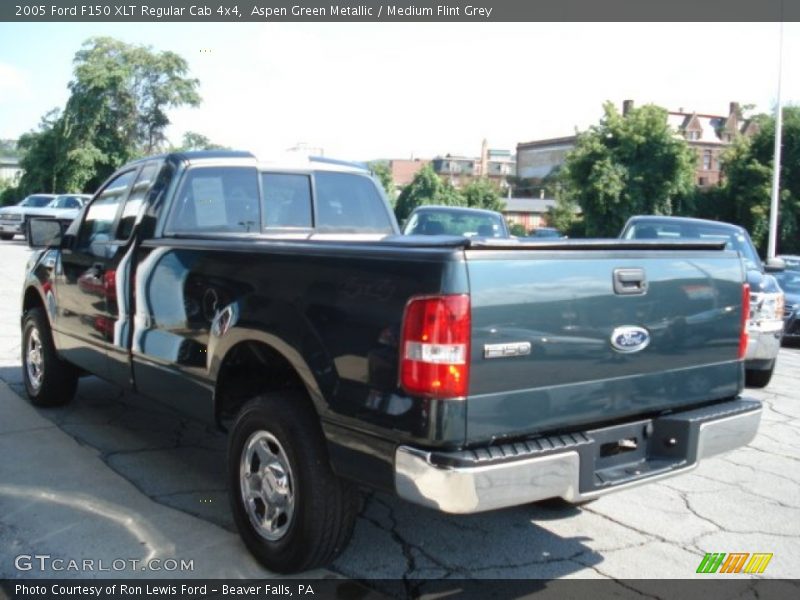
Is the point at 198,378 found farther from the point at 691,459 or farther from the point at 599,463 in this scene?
the point at 691,459

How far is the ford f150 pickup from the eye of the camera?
2.83 metres

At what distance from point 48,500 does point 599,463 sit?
295cm

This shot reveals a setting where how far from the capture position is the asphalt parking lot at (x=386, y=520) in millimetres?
3686

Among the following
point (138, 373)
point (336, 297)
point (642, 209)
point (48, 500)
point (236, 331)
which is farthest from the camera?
point (642, 209)

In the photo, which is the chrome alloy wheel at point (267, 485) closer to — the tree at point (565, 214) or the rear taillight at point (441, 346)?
the rear taillight at point (441, 346)

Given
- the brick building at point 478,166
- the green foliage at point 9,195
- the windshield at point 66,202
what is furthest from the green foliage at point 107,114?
the brick building at point 478,166

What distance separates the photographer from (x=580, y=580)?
3.55m

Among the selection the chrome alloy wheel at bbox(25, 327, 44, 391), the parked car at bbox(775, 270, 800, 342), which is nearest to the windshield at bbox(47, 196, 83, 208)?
the parked car at bbox(775, 270, 800, 342)

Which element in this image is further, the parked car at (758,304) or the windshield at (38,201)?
the windshield at (38,201)

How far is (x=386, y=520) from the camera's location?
4203 millimetres

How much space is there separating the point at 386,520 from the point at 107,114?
46017 mm


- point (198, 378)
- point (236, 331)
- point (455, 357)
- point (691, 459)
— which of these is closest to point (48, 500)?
point (198, 378)

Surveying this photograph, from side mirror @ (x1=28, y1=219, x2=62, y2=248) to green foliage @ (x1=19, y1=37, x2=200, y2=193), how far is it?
42044mm

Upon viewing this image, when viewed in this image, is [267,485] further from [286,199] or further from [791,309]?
[791,309]
